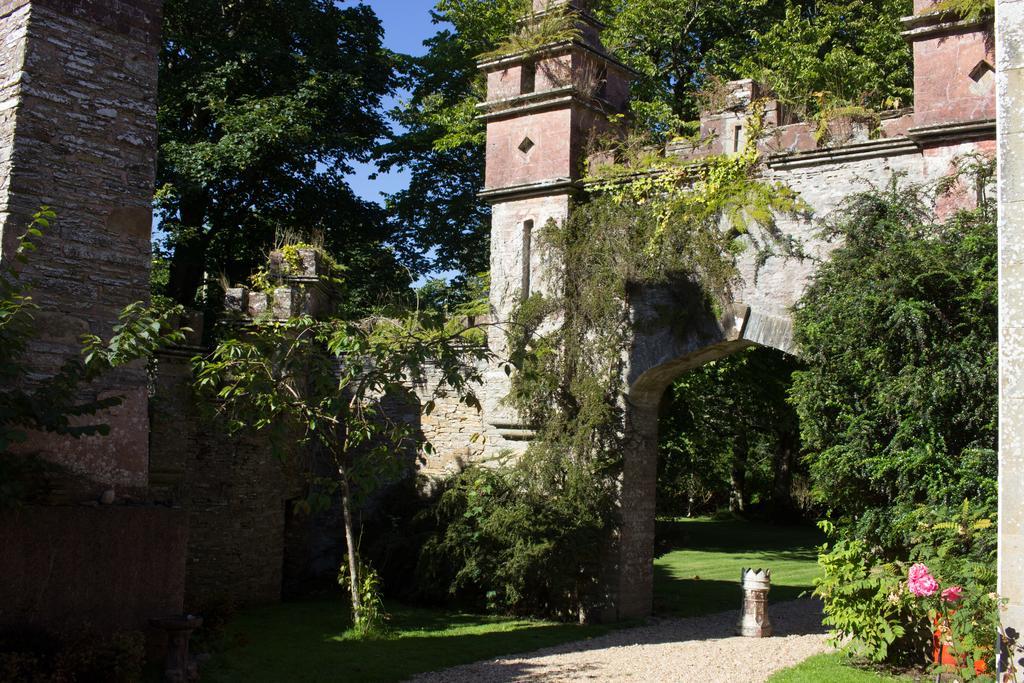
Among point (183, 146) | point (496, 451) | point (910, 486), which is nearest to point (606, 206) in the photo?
point (496, 451)

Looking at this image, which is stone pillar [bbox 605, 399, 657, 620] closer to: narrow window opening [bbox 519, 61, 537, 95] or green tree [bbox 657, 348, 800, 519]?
green tree [bbox 657, 348, 800, 519]

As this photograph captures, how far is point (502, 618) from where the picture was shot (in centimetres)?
1067

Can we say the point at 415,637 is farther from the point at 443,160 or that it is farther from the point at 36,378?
the point at 443,160

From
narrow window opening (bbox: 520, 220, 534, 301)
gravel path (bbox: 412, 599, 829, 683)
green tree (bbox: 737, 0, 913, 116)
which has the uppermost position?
green tree (bbox: 737, 0, 913, 116)

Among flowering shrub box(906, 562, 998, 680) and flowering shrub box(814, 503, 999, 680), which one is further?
flowering shrub box(814, 503, 999, 680)

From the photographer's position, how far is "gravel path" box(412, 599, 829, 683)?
7.93m


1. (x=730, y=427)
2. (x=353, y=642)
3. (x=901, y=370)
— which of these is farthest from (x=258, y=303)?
(x=730, y=427)

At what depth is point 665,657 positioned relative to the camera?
874cm

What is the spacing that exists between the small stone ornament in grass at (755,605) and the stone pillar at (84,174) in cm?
594

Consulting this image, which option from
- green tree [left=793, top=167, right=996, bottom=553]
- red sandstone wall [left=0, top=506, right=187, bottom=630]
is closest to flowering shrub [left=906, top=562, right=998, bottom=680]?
green tree [left=793, top=167, right=996, bottom=553]

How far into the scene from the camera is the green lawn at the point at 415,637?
25.5 ft

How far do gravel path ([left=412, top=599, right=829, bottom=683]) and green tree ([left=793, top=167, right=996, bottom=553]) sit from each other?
1.46 meters

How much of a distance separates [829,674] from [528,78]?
728 cm

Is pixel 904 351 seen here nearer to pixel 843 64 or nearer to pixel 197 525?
pixel 197 525
